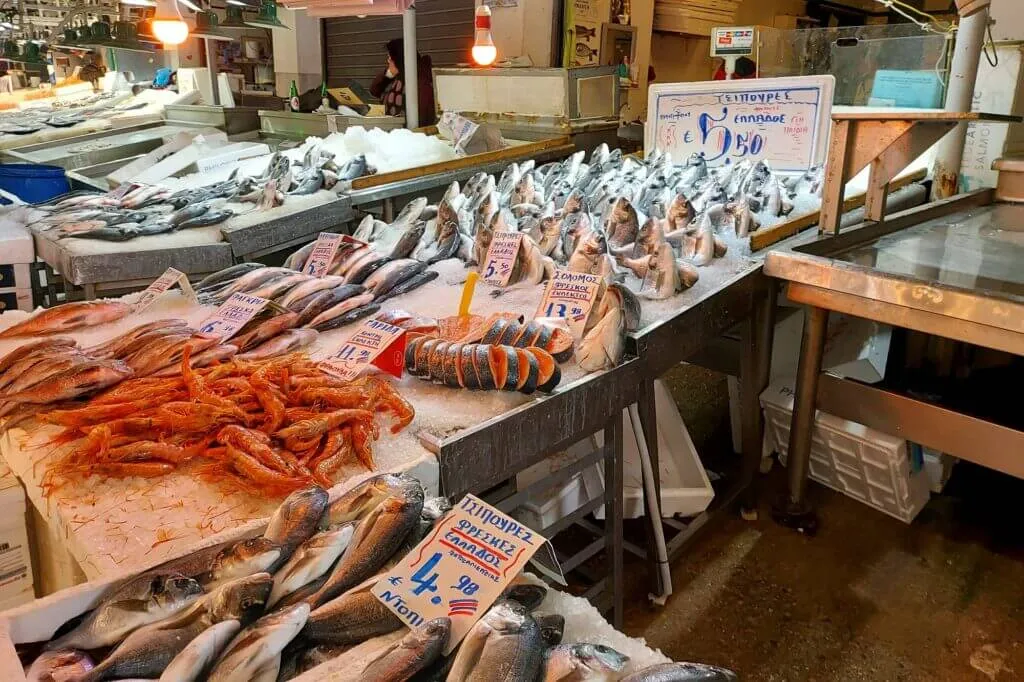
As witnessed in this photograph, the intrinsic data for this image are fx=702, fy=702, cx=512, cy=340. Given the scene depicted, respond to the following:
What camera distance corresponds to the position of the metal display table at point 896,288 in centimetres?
246

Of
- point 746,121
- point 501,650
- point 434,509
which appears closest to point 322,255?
point 434,509

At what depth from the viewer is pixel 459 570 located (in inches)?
47.6

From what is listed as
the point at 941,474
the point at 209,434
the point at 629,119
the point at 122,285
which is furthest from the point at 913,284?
the point at 629,119

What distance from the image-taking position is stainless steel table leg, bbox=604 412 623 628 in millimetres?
2473

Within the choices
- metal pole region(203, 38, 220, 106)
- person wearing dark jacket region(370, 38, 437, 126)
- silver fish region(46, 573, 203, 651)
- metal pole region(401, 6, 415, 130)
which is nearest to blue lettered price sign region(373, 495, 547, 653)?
silver fish region(46, 573, 203, 651)

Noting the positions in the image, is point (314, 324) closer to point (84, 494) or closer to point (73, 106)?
point (84, 494)

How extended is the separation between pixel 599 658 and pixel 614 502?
1511mm

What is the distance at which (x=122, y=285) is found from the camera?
362 cm

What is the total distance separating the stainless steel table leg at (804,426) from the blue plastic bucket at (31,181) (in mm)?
5421

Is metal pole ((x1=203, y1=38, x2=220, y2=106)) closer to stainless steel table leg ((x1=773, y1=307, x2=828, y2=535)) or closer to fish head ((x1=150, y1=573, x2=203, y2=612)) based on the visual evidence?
stainless steel table leg ((x1=773, y1=307, x2=828, y2=535))

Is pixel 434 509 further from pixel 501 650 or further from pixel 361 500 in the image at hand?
pixel 501 650

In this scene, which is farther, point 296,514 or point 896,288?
point 896,288

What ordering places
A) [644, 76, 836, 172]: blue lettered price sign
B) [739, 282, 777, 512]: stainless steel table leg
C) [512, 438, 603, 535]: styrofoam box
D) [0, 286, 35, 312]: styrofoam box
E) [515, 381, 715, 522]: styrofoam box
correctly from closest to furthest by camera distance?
[512, 438, 603, 535]: styrofoam box, [515, 381, 715, 522]: styrofoam box, [739, 282, 777, 512]: stainless steel table leg, [0, 286, 35, 312]: styrofoam box, [644, 76, 836, 172]: blue lettered price sign

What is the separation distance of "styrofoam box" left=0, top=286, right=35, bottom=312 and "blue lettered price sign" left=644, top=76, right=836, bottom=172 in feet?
14.1
